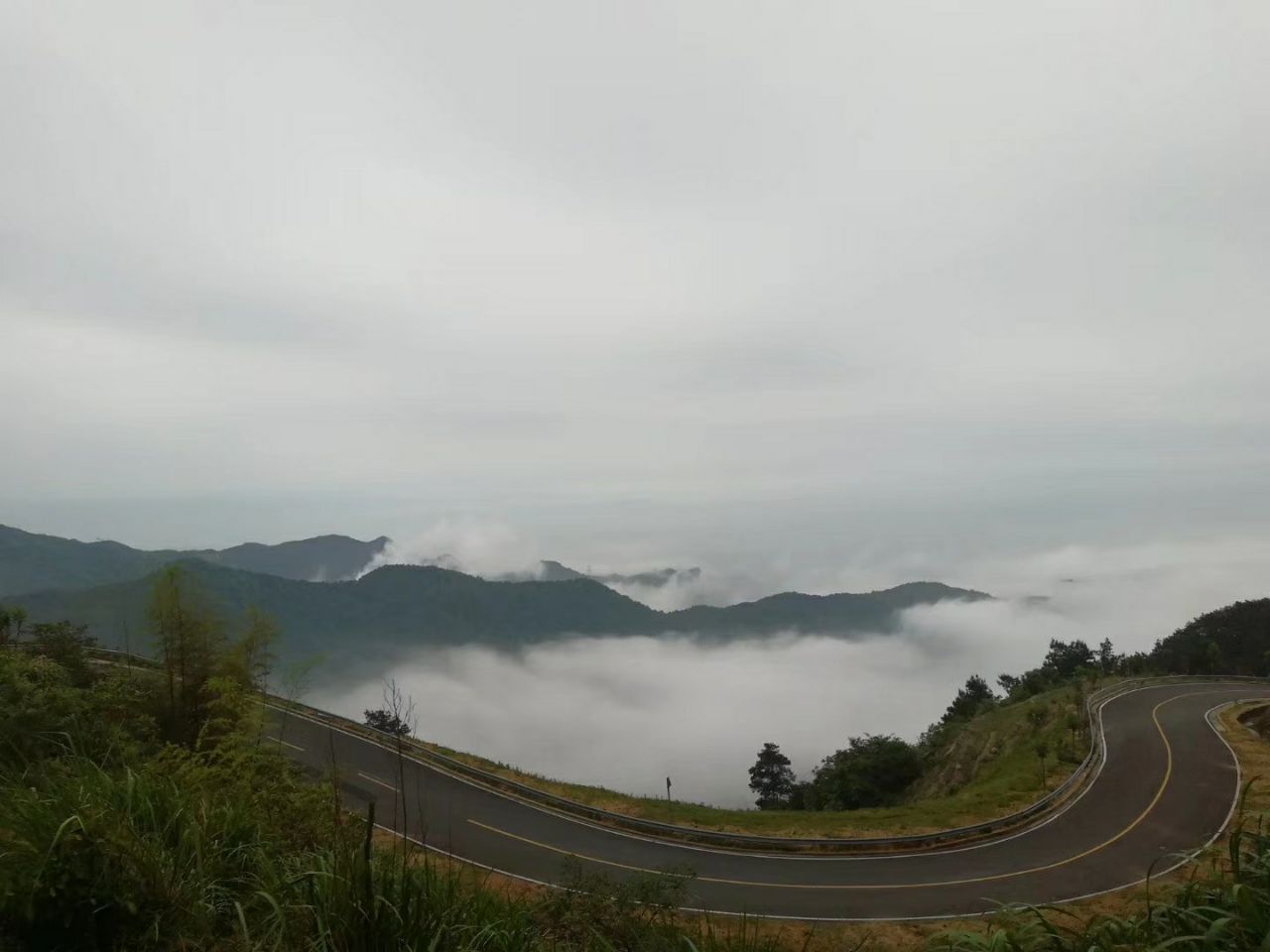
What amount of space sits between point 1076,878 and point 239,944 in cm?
2581

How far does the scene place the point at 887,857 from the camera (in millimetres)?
22734

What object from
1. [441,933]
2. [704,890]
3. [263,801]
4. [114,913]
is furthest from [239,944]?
[704,890]

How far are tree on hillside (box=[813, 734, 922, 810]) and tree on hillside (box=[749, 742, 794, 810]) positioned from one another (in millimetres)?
15839

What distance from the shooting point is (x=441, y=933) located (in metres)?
3.86

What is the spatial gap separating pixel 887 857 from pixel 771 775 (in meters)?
41.0

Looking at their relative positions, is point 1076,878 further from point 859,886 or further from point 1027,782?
point 1027,782

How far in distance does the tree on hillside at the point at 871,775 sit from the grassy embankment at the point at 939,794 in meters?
1.25

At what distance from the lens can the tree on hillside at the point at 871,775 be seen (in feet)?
131

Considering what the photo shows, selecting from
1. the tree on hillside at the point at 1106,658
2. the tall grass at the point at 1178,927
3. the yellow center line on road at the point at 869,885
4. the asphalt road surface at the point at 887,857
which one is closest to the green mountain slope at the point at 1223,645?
the tree on hillside at the point at 1106,658

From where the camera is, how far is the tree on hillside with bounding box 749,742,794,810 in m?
59.7

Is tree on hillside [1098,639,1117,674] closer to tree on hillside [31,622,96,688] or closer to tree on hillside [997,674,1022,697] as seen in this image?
tree on hillside [997,674,1022,697]

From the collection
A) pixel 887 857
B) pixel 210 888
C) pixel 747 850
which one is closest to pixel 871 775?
pixel 887 857

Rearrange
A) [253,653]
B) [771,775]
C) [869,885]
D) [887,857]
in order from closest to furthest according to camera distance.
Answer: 1. [869,885]
2. [887,857]
3. [253,653]
4. [771,775]

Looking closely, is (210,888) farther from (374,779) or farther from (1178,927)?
(374,779)
